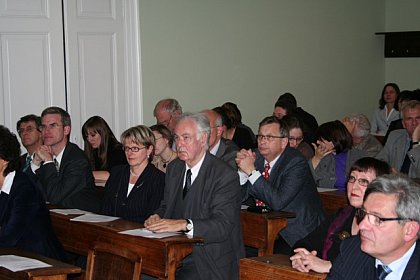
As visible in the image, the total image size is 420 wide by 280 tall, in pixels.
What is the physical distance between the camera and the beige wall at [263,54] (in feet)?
29.7

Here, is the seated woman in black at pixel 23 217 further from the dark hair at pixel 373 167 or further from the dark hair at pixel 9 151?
the dark hair at pixel 373 167

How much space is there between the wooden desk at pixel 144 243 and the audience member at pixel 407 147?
281 cm

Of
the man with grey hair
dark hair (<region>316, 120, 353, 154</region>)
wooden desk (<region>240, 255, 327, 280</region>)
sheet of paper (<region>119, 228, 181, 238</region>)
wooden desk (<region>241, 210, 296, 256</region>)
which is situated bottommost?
wooden desk (<region>241, 210, 296, 256</region>)

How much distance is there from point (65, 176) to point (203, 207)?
1.59 m

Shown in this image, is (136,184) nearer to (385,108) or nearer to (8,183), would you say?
(8,183)

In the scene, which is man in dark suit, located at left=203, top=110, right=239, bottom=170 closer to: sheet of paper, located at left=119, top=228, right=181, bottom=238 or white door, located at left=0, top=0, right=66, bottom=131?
sheet of paper, located at left=119, top=228, right=181, bottom=238

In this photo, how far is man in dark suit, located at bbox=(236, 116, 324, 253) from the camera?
5328mm

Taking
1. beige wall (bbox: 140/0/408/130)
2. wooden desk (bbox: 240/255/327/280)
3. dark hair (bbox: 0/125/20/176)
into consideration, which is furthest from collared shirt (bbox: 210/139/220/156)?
beige wall (bbox: 140/0/408/130)

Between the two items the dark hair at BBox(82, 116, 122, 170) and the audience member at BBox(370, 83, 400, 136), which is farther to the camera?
the audience member at BBox(370, 83, 400, 136)

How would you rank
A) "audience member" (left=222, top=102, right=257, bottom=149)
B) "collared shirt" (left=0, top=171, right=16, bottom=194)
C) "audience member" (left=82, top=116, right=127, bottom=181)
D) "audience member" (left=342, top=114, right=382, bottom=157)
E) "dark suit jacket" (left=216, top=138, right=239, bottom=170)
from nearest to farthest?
1. "collared shirt" (left=0, top=171, right=16, bottom=194)
2. "dark suit jacket" (left=216, top=138, right=239, bottom=170)
3. "audience member" (left=82, top=116, right=127, bottom=181)
4. "audience member" (left=342, top=114, right=382, bottom=157)
5. "audience member" (left=222, top=102, right=257, bottom=149)

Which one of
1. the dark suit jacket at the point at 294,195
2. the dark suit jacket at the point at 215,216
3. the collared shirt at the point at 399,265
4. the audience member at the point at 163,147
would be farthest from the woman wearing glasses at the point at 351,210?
the audience member at the point at 163,147

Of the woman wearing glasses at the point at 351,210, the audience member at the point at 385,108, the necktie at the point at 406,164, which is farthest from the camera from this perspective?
the audience member at the point at 385,108

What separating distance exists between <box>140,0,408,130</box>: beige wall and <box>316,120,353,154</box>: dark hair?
111 inches

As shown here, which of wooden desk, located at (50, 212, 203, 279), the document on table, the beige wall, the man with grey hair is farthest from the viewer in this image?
the beige wall
